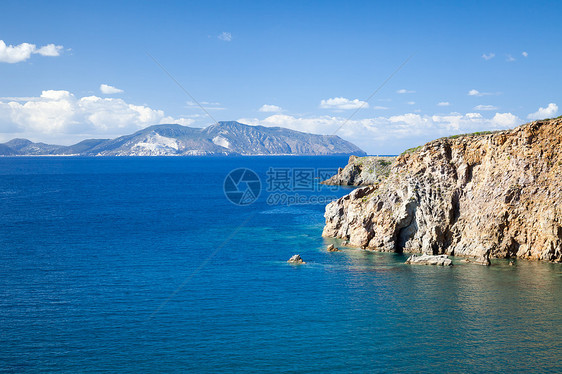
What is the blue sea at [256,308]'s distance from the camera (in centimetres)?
3356

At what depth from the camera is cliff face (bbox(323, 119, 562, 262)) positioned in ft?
200

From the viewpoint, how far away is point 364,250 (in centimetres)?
6981

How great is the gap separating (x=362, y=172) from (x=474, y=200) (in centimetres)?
11544

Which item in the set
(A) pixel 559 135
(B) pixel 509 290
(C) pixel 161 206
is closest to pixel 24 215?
(C) pixel 161 206

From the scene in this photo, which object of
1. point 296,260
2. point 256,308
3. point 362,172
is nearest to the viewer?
point 256,308

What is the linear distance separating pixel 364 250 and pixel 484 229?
17914mm

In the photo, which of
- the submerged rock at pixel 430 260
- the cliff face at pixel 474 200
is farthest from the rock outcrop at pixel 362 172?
the submerged rock at pixel 430 260

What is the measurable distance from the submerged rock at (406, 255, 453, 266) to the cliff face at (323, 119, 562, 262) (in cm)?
458

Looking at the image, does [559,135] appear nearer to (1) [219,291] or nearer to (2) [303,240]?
(2) [303,240]

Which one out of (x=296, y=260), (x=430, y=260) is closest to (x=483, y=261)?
(x=430, y=260)

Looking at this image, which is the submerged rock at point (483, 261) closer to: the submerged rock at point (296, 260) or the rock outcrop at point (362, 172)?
the submerged rock at point (296, 260)

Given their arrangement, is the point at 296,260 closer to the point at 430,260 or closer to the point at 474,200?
the point at 430,260

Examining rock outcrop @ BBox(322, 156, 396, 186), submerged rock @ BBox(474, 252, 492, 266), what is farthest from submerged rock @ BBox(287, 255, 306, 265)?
rock outcrop @ BBox(322, 156, 396, 186)

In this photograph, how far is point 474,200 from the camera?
213ft
